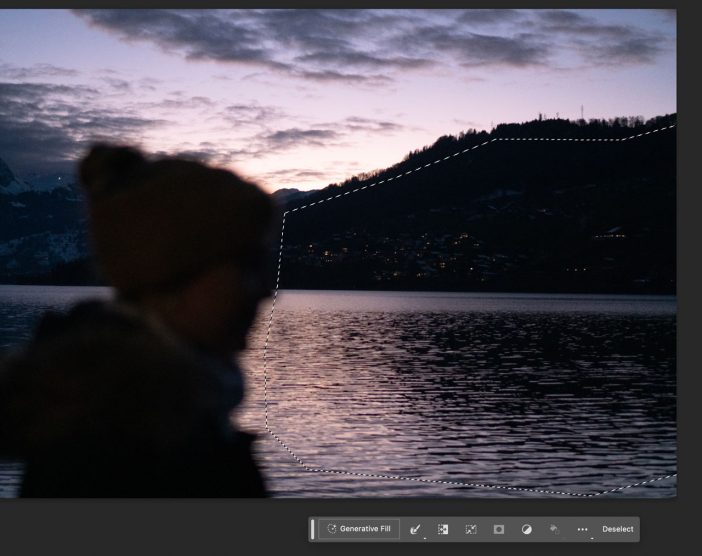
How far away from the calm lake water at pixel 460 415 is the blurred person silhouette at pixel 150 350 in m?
0.08

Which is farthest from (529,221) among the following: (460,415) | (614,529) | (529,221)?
(614,529)

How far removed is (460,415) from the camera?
890 inches

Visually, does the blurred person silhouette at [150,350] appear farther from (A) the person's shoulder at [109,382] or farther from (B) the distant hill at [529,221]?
(B) the distant hill at [529,221]

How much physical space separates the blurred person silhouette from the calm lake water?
8cm

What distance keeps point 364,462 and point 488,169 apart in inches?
3298

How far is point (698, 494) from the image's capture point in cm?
377

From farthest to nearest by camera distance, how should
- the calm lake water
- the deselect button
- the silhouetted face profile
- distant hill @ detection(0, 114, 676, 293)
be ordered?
distant hill @ detection(0, 114, 676, 293), the calm lake water, the deselect button, the silhouetted face profile

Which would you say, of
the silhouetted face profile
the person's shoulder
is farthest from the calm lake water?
the person's shoulder

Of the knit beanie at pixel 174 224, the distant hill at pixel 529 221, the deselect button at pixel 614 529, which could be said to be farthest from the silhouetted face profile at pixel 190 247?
the distant hill at pixel 529 221

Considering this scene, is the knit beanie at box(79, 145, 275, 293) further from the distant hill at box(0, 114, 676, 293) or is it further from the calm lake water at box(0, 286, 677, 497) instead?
the distant hill at box(0, 114, 676, 293)

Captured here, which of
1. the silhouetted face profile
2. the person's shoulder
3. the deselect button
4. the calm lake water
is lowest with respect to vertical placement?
the calm lake water

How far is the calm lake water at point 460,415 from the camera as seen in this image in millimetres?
14203

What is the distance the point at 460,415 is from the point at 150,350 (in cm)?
2233

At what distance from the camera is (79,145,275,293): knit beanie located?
908 mm
